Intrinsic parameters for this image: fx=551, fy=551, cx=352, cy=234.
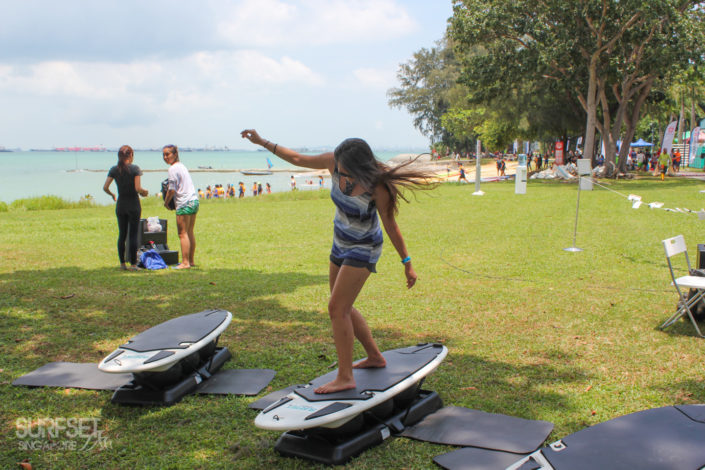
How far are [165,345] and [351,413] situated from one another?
5.15 feet

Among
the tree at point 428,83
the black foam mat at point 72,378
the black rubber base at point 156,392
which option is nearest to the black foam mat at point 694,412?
the black rubber base at point 156,392

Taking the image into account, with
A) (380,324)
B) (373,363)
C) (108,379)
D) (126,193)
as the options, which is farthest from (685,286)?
(126,193)

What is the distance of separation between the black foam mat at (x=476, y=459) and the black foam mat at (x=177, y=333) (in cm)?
198

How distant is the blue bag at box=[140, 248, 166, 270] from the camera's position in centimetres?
857

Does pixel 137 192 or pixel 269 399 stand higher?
pixel 137 192

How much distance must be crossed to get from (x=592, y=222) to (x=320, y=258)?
25.0 ft

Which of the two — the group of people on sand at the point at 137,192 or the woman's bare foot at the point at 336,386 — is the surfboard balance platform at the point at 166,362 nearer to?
the woman's bare foot at the point at 336,386

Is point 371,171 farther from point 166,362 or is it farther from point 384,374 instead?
point 166,362

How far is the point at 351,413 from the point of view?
307 centimetres

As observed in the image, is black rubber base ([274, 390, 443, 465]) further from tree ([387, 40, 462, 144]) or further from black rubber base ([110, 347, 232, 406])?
tree ([387, 40, 462, 144])

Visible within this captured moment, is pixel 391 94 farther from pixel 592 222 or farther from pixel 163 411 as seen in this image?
pixel 163 411

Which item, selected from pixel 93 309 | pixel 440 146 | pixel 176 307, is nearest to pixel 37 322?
pixel 93 309

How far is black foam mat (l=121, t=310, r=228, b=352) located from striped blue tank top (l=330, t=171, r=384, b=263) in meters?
1.44

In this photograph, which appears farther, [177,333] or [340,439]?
[177,333]
